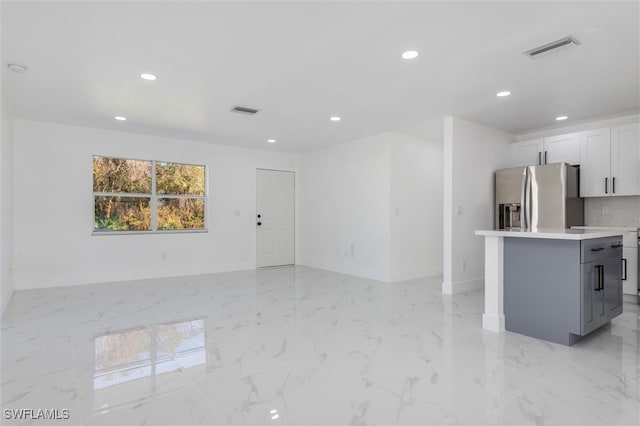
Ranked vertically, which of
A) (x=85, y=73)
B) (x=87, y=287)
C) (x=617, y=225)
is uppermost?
(x=85, y=73)

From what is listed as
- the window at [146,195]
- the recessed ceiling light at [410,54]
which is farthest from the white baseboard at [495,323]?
the window at [146,195]

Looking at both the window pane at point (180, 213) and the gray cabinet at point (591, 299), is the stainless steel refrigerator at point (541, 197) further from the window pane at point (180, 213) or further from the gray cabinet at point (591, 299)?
the window pane at point (180, 213)

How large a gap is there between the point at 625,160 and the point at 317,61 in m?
4.23

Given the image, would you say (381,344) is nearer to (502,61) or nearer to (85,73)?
(502,61)

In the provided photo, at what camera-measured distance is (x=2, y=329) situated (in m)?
3.28

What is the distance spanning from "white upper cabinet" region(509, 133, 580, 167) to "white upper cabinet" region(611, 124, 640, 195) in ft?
1.34

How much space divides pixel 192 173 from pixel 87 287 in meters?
2.46

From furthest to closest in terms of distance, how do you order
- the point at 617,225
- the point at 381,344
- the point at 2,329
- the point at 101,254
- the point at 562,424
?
the point at 101,254
the point at 617,225
the point at 2,329
the point at 381,344
the point at 562,424

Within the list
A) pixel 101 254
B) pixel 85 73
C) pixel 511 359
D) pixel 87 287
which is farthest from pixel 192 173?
pixel 511 359

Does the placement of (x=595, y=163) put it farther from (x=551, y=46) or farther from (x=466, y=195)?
(x=551, y=46)

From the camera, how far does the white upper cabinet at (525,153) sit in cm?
538

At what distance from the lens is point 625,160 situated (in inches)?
180

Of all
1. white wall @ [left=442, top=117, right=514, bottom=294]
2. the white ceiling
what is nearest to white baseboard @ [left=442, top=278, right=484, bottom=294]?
white wall @ [left=442, top=117, right=514, bottom=294]

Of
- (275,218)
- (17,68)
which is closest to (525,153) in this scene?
(275,218)
